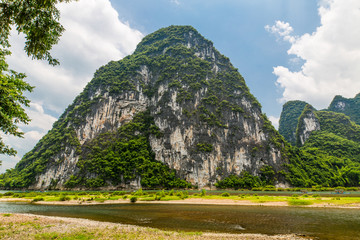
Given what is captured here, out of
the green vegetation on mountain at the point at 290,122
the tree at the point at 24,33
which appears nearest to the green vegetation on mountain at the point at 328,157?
the green vegetation on mountain at the point at 290,122

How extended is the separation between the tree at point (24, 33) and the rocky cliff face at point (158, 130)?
77.5 m

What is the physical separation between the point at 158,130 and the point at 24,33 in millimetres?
94084

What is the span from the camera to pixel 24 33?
8000mm

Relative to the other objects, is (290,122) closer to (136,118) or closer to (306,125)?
(306,125)

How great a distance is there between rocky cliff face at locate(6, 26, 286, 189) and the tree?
7755 cm

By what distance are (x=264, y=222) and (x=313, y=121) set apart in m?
161

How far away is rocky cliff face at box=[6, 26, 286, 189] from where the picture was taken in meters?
85.5

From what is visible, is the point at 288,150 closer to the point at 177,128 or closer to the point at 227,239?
the point at 177,128

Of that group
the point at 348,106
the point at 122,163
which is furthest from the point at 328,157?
the point at 122,163

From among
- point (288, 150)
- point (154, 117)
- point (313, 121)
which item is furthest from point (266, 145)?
point (313, 121)

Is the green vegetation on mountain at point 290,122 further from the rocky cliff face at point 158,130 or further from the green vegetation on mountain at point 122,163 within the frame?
the green vegetation on mountain at point 122,163

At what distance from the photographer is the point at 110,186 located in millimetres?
80750

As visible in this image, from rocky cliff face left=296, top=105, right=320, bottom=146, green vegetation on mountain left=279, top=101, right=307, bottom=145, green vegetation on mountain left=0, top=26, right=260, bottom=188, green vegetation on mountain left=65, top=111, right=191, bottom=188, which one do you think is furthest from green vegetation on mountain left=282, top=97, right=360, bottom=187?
green vegetation on mountain left=65, top=111, right=191, bottom=188

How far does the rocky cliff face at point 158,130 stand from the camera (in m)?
85.5
